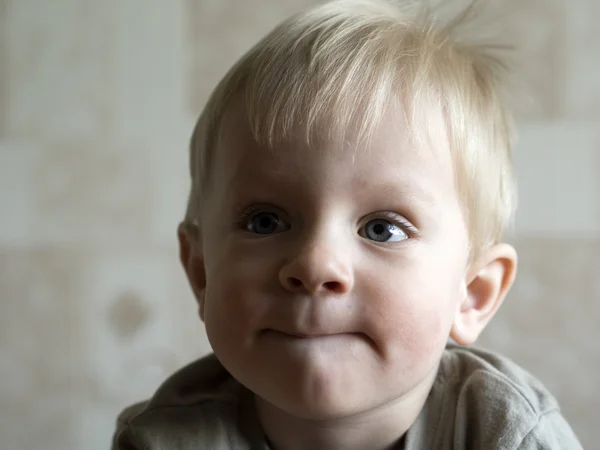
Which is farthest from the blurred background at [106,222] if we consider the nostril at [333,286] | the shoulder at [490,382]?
Answer: the nostril at [333,286]

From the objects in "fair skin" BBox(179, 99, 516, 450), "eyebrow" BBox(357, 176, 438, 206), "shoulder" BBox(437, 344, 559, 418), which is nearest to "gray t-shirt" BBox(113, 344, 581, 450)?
"shoulder" BBox(437, 344, 559, 418)

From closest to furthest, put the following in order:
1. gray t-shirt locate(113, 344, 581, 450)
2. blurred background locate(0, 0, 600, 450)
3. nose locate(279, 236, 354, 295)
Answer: nose locate(279, 236, 354, 295) → gray t-shirt locate(113, 344, 581, 450) → blurred background locate(0, 0, 600, 450)

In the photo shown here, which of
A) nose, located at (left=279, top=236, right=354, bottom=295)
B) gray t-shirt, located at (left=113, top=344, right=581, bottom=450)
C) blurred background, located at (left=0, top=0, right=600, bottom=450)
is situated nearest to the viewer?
nose, located at (left=279, top=236, right=354, bottom=295)

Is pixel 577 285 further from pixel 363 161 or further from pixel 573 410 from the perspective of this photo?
pixel 363 161

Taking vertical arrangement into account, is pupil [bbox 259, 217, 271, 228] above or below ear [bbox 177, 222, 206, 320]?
above

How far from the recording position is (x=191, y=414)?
73 cm

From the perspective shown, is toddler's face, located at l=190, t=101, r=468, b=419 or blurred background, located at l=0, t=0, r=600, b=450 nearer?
toddler's face, located at l=190, t=101, r=468, b=419

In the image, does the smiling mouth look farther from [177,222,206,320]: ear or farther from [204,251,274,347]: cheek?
[177,222,206,320]: ear

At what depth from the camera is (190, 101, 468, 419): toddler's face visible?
553 millimetres

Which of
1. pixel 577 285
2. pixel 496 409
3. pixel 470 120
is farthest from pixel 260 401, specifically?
pixel 577 285

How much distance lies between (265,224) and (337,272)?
100 millimetres

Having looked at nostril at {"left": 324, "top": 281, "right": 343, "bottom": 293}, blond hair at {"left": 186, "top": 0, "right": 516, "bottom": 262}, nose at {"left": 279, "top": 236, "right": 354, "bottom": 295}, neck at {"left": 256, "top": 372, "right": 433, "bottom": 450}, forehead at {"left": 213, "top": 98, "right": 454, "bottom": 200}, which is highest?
blond hair at {"left": 186, "top": 0, "right": 516, "bottom": 262}

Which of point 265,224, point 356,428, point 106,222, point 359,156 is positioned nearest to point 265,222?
point 265,224

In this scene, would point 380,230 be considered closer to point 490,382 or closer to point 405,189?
point 405,189
